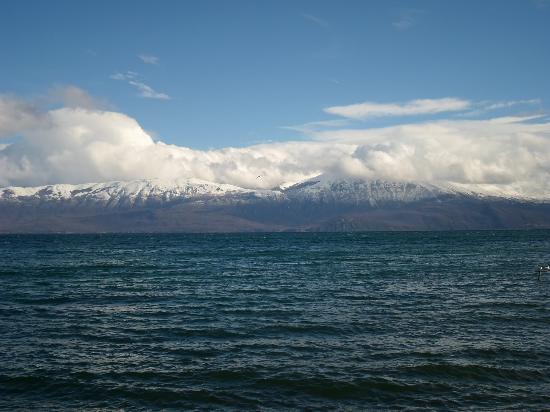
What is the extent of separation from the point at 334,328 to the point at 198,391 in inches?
526

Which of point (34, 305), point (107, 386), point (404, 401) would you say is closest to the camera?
point (404, 401)

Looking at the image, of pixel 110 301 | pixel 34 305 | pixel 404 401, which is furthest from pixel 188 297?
pixel 404 401

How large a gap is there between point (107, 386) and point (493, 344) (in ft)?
68.2

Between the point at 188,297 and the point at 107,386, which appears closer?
the point at 107,386

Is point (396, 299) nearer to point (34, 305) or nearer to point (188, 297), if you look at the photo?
point (188, 297)

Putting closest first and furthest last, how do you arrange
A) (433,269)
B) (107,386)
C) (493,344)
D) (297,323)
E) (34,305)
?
(107,386), (493,344), (297,323), (34,305), (433,269)

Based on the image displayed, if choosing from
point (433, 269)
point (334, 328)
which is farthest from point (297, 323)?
point (433, 269)

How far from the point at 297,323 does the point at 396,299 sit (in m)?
14.0

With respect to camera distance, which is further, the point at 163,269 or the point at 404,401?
the point at 163,269

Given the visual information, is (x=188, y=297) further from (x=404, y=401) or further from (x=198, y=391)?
(x=404, y=401)

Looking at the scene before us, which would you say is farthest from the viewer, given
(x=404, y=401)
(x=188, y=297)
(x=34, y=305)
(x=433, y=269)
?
(x=433, y=269)

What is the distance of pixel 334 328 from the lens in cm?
3384

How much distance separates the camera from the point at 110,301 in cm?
4697

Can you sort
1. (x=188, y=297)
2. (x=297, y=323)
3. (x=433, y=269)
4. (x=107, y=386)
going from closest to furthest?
1. (x=107, y=386)
2. (x=297, y=323)
3. (x=188, y=297)
4. (x=433, y=269)
